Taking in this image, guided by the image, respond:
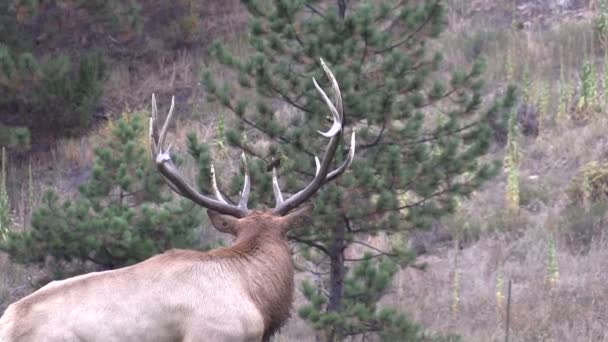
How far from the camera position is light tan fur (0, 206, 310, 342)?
6.16 meters

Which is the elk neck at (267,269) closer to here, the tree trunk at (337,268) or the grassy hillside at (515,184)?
the tree trunk at (337,268)

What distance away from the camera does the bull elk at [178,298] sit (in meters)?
6.17

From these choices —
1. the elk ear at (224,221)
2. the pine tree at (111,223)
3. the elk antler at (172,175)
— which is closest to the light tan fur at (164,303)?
the elk ear at (224,221)

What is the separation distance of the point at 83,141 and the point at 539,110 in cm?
654

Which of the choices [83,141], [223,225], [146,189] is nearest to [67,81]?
[83,141]

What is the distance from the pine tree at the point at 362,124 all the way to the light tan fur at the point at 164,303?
2612mm

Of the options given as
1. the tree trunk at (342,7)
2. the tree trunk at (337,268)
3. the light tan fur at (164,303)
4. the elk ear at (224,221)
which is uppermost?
the tree trunk at (342,7)

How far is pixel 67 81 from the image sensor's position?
48.9ft

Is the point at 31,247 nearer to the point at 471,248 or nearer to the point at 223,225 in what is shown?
the point at 223,225

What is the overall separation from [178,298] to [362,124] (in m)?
3.90

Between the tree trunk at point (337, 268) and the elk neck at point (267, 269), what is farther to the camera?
the tree trunk at point (337, 268)

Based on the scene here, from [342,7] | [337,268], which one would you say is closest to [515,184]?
[337,268]

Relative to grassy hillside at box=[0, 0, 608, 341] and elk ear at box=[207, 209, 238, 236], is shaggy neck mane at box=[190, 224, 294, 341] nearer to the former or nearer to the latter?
elk ear at box=[207, 209, 238, 236]

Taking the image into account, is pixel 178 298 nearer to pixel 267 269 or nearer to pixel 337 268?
pixel 267 269
